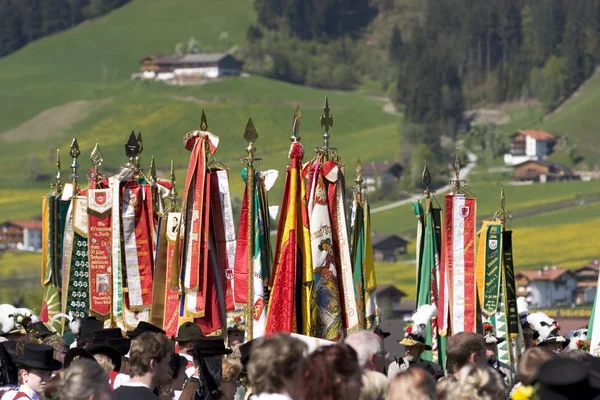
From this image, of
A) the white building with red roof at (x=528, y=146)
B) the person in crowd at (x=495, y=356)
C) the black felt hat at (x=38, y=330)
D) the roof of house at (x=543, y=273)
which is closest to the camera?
the black felt hat at (x=38, y=330)

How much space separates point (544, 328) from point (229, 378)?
8.38 meters

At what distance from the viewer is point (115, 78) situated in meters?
184

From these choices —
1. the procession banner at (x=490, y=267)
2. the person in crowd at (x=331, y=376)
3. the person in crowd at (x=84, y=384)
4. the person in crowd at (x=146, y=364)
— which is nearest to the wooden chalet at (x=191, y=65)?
the procession banner at (x=490, y=267)

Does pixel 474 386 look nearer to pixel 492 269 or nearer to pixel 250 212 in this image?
pixel 250 212

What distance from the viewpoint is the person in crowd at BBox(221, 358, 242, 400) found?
11.3 m

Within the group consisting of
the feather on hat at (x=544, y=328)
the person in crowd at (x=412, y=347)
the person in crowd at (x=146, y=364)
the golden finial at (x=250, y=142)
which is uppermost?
the golden finial at (x=250, y=142)

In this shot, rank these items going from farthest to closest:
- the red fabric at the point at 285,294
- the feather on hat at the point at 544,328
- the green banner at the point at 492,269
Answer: the green banner at the point at 492,269, the feather on hat at the point at 544,328, the red fabric at the point at 285,294

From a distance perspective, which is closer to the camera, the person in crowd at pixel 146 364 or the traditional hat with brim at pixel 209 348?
the person in crowd at pixel 146 364

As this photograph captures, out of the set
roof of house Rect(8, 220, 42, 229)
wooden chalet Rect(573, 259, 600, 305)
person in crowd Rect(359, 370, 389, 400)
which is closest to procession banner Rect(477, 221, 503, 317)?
person in crowd Rect(359, 370, 389, 400)

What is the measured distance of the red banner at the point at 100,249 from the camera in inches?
769

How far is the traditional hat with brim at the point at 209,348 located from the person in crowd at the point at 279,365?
2.90 metres

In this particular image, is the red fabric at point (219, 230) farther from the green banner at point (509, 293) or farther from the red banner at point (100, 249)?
the green banner at point (509, 293)

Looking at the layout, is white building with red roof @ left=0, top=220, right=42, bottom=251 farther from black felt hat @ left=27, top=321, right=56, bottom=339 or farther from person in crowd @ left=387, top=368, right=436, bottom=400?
person in crowd @ left=387, top=368, right=436, bottom=400

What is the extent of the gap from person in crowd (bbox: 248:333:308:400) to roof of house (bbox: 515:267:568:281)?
98.5 meters
